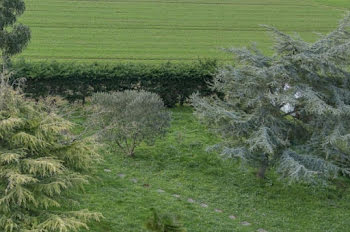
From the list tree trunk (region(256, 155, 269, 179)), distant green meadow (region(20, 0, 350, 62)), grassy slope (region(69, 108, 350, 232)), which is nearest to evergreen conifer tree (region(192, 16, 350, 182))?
tree trunk (region(256, 155, 269, 179))

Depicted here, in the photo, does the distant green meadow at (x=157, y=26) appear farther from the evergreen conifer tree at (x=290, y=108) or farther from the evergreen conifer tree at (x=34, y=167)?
the evergreen conifer tree at (x=34, y=167)

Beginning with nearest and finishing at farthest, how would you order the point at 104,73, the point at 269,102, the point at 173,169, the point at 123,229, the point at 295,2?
the point at 123,229 → the point at 269,102 → the point at 173,169 → the point at 104,73 → the point at 295,2

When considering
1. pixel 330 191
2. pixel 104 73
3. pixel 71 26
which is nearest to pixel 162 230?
pixel 330 191

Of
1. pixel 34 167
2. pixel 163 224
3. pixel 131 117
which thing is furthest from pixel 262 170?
pixel 34 167

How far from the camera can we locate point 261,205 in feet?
39.6

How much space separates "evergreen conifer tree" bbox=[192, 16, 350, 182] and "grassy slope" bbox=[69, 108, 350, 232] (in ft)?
2.36

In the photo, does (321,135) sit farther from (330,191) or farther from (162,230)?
(162,230)

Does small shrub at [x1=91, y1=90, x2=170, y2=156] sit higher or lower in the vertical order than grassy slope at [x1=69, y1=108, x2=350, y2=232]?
higher

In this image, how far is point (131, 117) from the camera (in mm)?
13969

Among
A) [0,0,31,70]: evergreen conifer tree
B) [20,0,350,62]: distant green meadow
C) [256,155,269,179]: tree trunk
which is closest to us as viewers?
[256,155,269,179]: tree trunk

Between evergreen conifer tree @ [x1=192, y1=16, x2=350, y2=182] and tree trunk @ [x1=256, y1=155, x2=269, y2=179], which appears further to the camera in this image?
tree trunk @ [x1=256, y1=155, x2=269, y2=179]

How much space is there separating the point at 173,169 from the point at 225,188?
1.69m

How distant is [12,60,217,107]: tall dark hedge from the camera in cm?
1823

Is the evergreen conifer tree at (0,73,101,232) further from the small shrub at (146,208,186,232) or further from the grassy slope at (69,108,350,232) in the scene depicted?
the grassy slope at (69,108,350,232)
